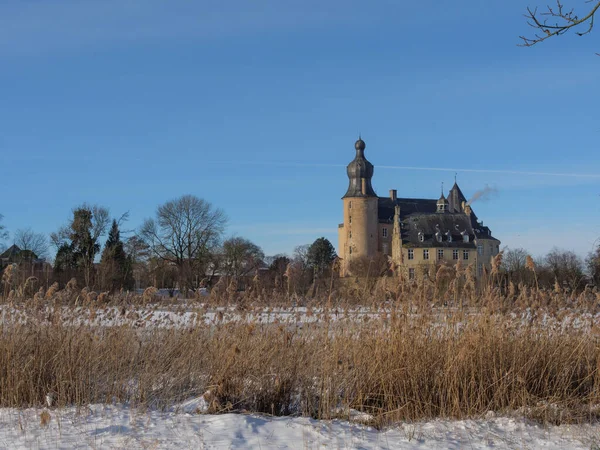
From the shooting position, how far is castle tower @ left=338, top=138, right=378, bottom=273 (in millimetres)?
83812

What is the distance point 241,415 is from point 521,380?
8.62 feet

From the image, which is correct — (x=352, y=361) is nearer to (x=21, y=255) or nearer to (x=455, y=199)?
(x=21, y=255)

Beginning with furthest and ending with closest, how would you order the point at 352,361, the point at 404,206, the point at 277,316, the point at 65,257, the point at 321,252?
1. the point at 404,206
2. the point at 321,252
3. the point at 65,257
4. the point at 277,316
5. the point at 352,361

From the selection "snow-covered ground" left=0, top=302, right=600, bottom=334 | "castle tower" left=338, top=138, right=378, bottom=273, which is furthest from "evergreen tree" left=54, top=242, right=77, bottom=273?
"snow-covered ground" left=0, top=302, right=600, bottom=334

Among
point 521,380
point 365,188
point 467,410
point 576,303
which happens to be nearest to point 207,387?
point 467,410

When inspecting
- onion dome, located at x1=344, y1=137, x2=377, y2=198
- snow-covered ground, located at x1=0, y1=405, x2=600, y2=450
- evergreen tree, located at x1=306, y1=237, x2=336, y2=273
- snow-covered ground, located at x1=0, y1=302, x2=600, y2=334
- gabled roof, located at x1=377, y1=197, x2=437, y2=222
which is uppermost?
onion dome, located at x1=344, y1=137, x2=377, y2=198

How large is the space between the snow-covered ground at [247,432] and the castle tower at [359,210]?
76.6 meters

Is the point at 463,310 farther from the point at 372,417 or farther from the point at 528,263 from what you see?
the point at 372,417

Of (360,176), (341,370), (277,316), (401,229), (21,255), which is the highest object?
(360,176)

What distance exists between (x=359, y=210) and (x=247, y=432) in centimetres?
7929

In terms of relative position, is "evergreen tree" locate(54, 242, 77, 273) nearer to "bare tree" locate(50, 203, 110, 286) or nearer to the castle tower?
"bare tree" locate(50, 203, 110, 286)

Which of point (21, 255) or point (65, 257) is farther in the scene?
point (65, 257)

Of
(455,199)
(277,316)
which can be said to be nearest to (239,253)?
(455,199)

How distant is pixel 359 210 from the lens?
8444cm
